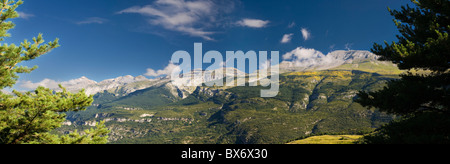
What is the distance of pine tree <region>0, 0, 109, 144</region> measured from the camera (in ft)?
38.3

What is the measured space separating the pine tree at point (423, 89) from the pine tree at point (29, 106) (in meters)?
20.2

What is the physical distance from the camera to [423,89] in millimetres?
12977

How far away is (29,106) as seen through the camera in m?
12.6

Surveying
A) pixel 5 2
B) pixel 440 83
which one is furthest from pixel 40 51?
pixel 440 83

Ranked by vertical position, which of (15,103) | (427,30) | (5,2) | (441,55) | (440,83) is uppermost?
(5,2)

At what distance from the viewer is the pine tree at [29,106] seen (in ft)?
38.3

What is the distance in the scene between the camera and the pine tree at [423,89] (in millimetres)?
12070

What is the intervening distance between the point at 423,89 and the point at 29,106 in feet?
85.4

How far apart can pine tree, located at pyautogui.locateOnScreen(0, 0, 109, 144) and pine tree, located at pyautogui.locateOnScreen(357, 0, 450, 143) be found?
66.2 feet

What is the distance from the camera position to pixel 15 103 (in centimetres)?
1275
